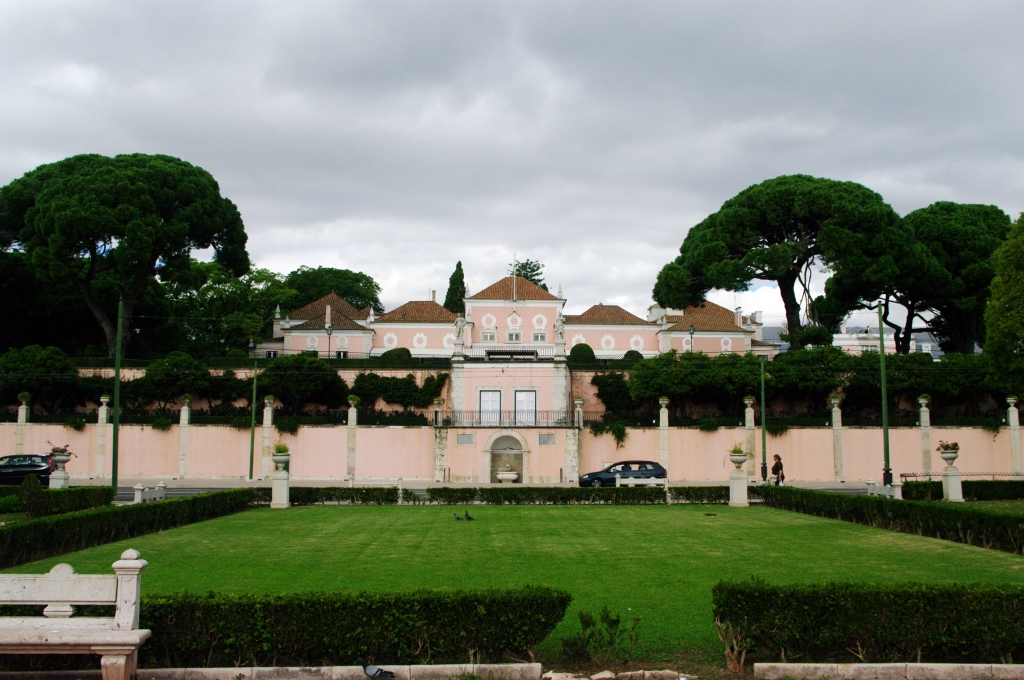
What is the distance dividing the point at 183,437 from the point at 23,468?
10.8 metres

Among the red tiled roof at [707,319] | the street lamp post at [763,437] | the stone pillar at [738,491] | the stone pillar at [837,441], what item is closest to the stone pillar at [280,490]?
the stone pillar at [738,491]

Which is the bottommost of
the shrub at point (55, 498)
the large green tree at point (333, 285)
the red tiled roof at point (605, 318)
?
the shrub at point (55, 498)

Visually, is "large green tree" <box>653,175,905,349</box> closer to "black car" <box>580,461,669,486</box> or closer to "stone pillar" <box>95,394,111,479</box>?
"black car" <box>580,461,669,486</box>

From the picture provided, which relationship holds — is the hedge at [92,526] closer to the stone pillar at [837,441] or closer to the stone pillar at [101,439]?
the stone pillar at [101,439]

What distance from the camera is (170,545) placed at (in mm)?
14273

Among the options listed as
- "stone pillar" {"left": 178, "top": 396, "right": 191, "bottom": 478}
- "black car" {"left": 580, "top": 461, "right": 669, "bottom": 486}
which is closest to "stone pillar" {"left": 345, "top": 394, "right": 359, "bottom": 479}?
"stone pillar" {"left": 178, "top": 396, "right": 191, "bottom": 478}

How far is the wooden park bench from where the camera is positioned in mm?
6363

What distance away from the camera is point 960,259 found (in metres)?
45.9

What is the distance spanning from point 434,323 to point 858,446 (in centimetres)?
2832

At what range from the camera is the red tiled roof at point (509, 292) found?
50.0 meters

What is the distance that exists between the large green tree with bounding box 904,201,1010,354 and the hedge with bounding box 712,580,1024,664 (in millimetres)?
42470

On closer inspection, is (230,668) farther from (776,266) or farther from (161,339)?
(161,339)

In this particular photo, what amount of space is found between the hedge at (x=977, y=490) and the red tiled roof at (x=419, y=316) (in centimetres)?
3615

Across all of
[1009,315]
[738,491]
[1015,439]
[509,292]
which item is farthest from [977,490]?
[509,292]
